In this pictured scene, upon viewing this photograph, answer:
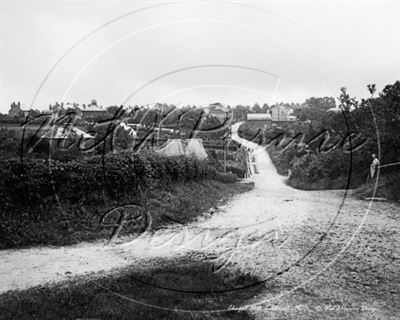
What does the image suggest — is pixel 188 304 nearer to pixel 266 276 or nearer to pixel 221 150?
pixel 266 276

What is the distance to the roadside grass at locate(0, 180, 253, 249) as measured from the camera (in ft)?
27.9

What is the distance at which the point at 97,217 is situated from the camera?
32.1 feet

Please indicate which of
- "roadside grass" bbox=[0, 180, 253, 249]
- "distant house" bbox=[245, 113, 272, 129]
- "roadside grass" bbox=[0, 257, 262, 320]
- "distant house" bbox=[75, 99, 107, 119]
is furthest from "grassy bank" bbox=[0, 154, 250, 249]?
"distant house" bbox=[245, 113, 272, 129]

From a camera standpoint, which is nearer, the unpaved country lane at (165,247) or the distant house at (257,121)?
the unpaved country lane at (165,247)

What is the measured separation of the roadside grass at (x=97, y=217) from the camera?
8.49 m

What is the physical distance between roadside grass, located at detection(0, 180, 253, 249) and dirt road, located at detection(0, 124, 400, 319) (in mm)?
511

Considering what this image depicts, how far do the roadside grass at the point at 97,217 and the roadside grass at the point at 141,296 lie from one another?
3.08 meters

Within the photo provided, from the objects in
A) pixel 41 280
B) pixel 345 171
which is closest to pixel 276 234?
pixel 41 280

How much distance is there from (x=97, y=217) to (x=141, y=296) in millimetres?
5067

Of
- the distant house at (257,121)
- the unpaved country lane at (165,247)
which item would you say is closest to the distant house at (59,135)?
the unpaved country lane at (165,247)

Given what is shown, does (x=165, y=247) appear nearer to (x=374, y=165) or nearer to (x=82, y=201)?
(x=82, y=201)

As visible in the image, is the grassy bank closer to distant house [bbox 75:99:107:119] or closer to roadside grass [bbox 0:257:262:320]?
roadside grass [bbox 0:257:262:320]

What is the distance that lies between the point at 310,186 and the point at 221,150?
1513 centimetres

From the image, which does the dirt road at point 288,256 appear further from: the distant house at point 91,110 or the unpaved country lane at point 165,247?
the distant house at point 91,110
